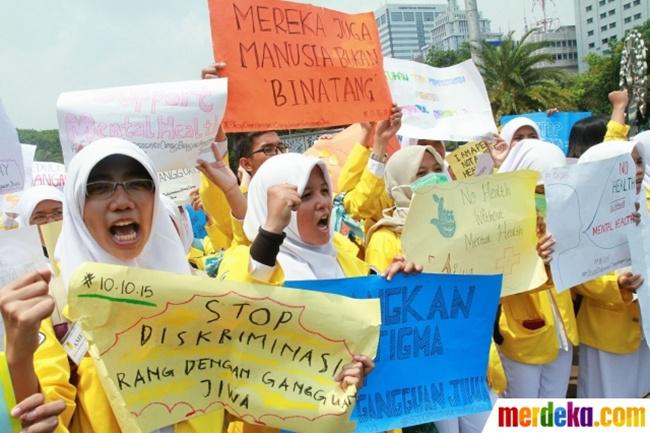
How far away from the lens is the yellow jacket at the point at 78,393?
169 cm

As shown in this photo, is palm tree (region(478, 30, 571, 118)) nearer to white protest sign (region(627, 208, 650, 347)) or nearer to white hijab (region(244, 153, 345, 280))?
white protest sign (region(627, 208, 650, 347))

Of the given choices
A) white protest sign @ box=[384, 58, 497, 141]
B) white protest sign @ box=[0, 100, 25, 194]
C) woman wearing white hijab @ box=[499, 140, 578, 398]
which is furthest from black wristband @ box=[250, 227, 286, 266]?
white protest sign @ box=[384, 58, 497, 141]

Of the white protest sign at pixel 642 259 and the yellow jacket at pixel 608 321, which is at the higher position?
the white protest sign at pixel 642 259

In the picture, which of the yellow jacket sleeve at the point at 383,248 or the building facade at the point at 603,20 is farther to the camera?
the building facade at the point at 603,20

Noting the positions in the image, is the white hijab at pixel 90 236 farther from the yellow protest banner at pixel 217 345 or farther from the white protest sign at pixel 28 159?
the white protest sign at pixel 28 159

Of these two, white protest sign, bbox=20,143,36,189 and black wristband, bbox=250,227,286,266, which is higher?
white protest sign, bbox=20,143,36,189

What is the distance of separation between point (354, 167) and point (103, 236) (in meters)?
2.44

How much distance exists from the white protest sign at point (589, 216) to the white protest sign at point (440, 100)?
1.18 metres

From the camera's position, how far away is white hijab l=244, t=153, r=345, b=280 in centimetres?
243

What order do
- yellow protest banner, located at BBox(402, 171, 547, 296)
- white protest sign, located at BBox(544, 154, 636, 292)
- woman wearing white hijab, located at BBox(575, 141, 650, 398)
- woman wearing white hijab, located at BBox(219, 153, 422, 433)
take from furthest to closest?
1. woman wearing white hijab, located at BBox(575, 141, 650, 398)
2. white protest sign, located at BBox(544, 154, 636, 292)
3. yellow protest banner, located at BBox(402, 171, 547, 296)
4. woman wearing white hijab, located at BBox(219, 153, 422, 433)

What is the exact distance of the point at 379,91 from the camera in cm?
350

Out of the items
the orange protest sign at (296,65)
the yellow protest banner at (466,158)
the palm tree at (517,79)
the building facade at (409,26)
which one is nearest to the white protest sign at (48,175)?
the orange protest sign at (296,65)

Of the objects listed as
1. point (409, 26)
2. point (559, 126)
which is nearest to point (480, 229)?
point (559, 126)

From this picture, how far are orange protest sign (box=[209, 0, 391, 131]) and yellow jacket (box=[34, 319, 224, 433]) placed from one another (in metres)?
1.38
